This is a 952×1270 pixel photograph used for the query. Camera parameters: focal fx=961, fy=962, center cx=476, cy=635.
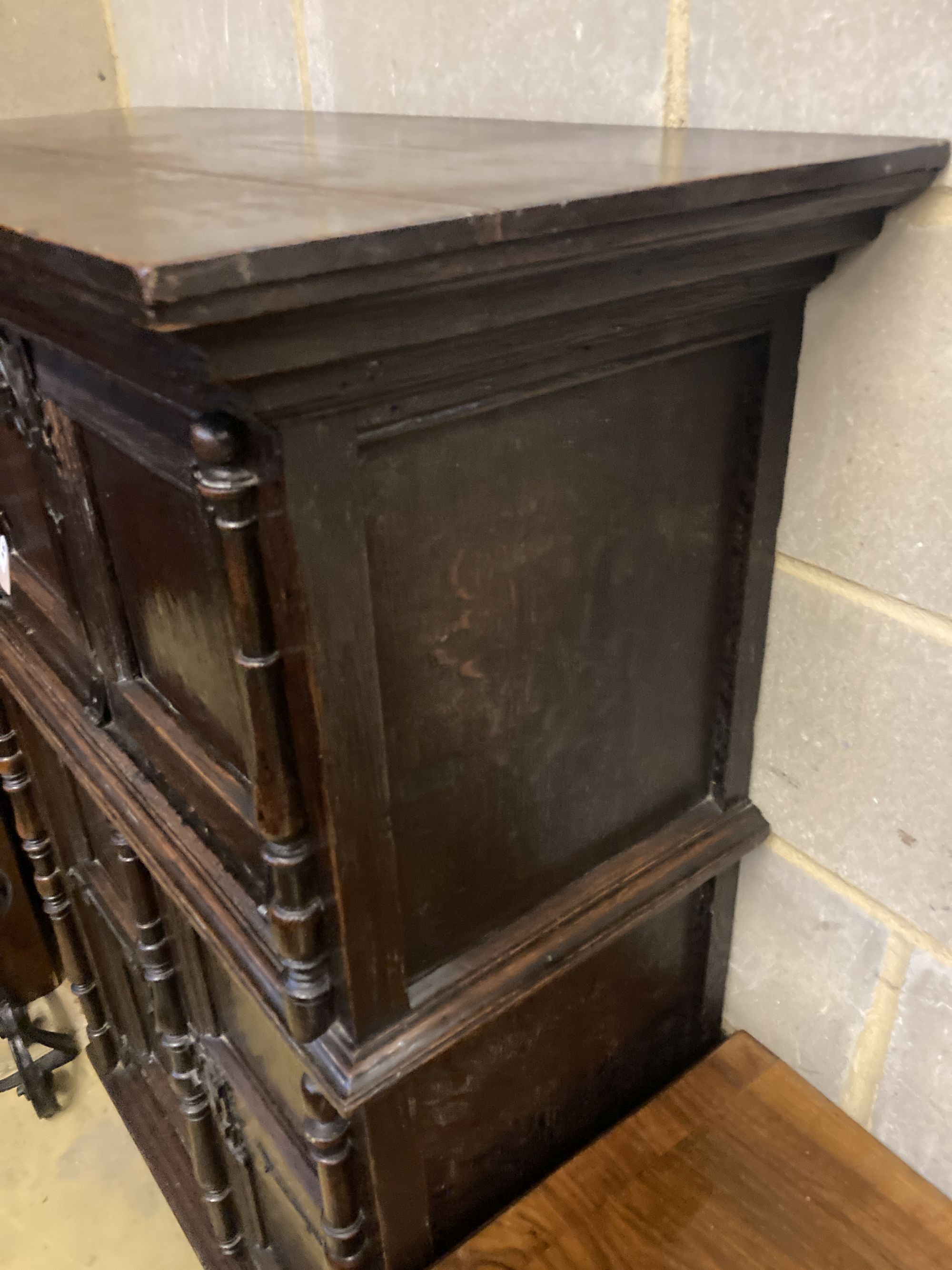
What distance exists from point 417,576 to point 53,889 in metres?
1.21

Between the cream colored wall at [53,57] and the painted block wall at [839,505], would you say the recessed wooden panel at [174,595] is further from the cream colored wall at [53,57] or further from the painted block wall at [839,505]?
the cream colored wall at [53,57]

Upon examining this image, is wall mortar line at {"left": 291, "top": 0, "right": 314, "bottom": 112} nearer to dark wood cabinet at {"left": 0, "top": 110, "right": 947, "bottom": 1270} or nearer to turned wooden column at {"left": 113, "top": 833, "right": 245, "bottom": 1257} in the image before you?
dark wood cabinet at {"left": 0, "top": 110, "right": 947, "bottom": 1270}

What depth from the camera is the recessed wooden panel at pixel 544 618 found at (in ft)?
2.06

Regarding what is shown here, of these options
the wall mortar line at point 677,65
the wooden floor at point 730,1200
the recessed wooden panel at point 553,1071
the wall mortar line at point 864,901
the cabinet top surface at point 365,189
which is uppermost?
the wall mortar line at point 677,65

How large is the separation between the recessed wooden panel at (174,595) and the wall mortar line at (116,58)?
1.06m

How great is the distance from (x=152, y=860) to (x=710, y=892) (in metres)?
0.55

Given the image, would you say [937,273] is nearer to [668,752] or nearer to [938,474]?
[938,474]

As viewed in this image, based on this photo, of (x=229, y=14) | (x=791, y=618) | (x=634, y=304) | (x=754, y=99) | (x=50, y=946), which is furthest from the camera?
(x=50, y=946)

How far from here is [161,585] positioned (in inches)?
29.3

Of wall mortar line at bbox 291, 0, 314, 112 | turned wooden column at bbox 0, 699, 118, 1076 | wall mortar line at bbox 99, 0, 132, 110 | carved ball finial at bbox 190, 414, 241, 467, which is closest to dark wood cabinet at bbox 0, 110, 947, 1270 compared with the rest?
carved ball finial at bbox 190, 414, 241, 467

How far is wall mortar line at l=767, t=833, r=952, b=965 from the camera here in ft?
2.77

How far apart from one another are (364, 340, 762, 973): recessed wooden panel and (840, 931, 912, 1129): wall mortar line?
10.3 inches

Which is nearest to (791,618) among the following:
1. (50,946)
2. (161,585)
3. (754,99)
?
(754,99)

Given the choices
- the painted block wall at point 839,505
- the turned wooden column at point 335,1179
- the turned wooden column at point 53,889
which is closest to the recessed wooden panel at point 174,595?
the turned wooden column at point 335,1179
